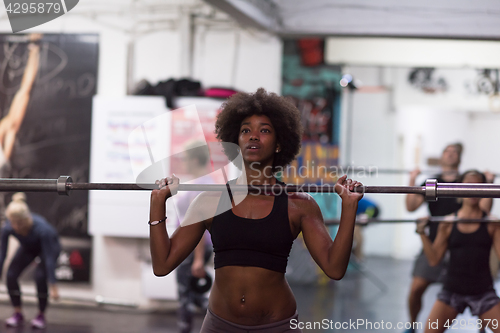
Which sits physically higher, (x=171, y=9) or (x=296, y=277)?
(x=171, y=9)

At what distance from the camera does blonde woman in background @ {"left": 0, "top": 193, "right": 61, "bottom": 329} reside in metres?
4.48

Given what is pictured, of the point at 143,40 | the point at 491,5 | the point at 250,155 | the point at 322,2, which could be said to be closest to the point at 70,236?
the point at 143,40

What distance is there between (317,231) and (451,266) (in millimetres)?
1624

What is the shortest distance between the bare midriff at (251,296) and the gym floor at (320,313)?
2.67 meters

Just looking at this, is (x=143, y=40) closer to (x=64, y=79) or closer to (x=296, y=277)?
(x=64, y=79)

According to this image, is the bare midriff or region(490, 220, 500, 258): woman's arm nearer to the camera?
the bare midriff

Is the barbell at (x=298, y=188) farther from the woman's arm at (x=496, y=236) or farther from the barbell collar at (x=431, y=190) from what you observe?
the woman's arm at (x=496, y=236)

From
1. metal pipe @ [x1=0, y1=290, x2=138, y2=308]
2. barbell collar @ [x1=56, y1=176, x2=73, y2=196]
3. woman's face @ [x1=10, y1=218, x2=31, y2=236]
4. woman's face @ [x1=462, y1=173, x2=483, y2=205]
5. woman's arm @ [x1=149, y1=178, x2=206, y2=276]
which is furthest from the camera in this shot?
metal pipe @ [x1=0, y1=290, x2=138, y2=308]

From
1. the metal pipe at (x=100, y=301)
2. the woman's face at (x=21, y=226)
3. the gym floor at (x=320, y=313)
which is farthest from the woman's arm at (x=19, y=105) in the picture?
the gym floor at (x=320, y=313)

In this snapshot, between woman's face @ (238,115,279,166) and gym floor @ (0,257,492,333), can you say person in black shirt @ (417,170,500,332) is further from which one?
woman's face @ (238,115,279,166)

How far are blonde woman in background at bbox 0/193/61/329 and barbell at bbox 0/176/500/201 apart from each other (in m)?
2.80

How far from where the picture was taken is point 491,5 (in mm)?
4785

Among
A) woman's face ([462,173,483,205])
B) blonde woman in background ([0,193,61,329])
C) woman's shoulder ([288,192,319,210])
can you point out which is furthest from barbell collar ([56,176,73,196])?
blonde woman in background ([0,193,61,329])

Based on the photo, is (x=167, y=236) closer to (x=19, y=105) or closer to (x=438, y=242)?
(x=438, y=242)
